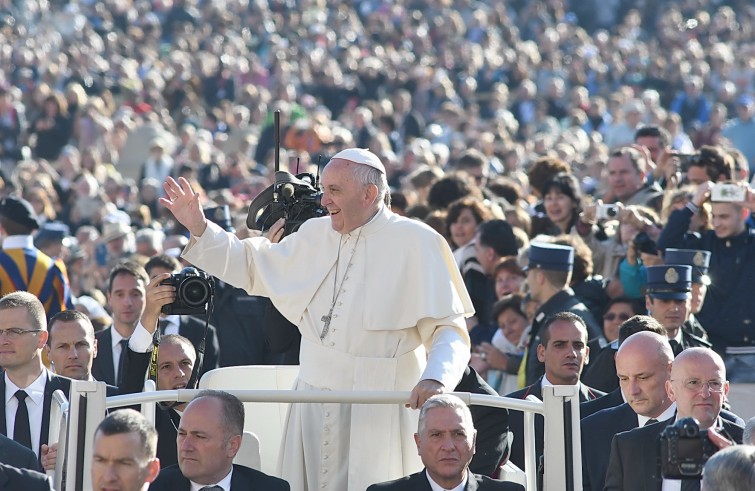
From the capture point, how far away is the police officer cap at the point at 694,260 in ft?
28.9

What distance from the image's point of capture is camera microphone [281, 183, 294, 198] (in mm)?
7312

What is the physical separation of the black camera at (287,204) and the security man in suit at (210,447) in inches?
52.9

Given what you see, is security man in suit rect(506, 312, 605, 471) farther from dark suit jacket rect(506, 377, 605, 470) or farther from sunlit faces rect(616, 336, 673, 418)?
sunlit faces rect(616, 336, 673, 418)

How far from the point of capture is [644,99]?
842 inches

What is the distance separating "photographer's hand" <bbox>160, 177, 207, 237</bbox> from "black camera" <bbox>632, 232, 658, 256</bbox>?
3.74 m

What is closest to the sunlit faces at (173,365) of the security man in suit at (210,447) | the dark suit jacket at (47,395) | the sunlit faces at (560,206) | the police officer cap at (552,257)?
the dark suit jacket at (47,395)

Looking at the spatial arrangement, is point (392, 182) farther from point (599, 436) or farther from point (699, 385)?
point (699, 385)

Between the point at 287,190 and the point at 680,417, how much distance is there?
6.74 feet

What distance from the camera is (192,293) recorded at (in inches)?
264

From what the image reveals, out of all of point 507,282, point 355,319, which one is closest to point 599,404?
point 355,319

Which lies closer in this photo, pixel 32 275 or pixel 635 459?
pixel 635 459

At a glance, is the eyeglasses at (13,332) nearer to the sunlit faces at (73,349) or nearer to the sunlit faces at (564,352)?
the sunlit faces at (73,349)

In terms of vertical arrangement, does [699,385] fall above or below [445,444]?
above

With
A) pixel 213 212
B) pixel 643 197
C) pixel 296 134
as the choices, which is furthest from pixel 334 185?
pixel 296 134
